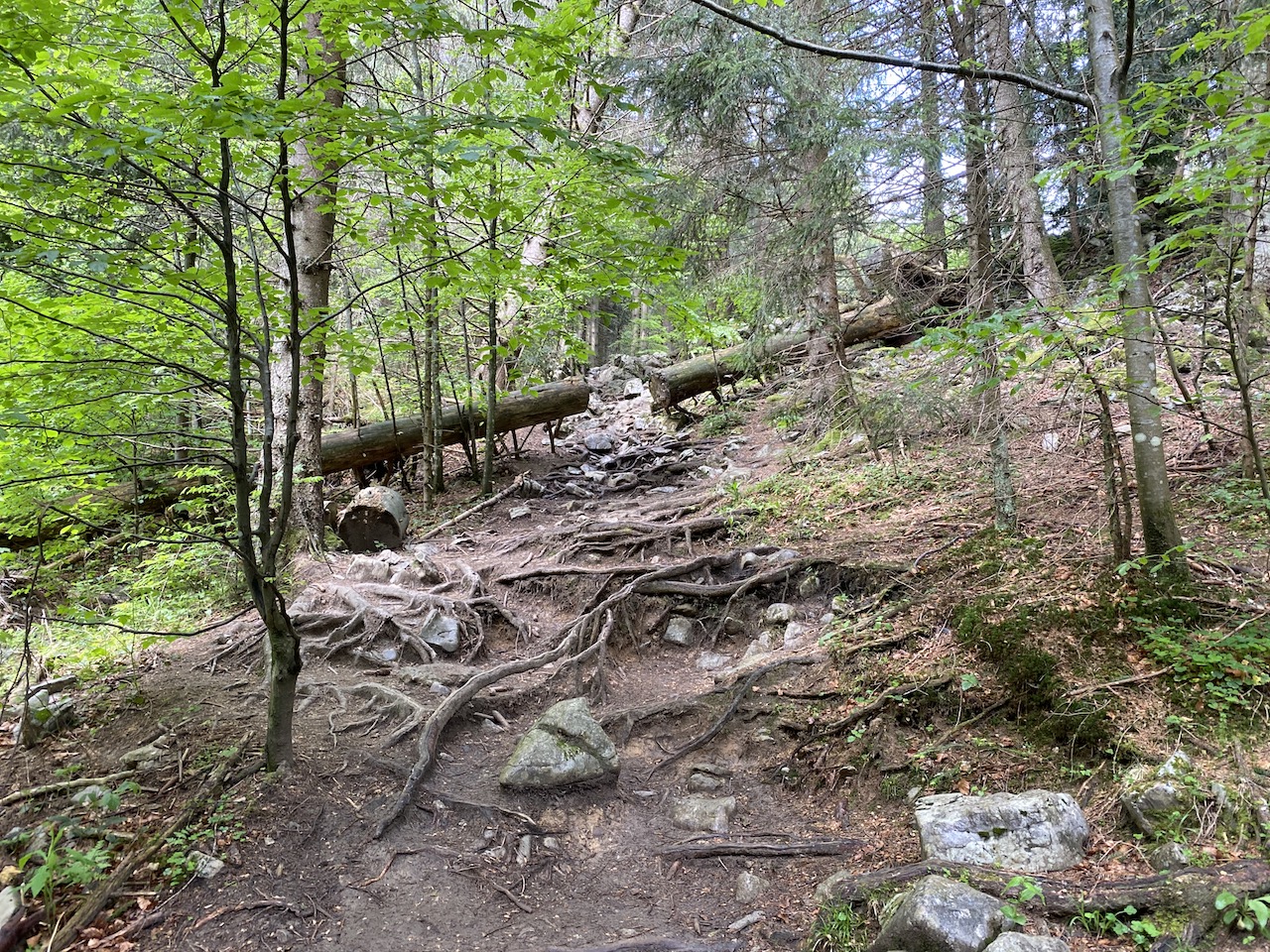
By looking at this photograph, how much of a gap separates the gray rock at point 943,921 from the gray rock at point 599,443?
12805 millimetres

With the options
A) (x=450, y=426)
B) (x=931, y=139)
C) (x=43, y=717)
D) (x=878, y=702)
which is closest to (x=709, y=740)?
(x=878, y=702)

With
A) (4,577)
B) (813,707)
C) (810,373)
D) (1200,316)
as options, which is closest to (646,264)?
(1200,316)

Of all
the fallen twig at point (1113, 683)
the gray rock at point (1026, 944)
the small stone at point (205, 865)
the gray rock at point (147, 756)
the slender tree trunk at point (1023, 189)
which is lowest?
the small stone at point (205, 865)

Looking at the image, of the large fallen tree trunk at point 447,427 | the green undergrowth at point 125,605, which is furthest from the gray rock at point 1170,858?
the large fallen tree trunk at point 447,427

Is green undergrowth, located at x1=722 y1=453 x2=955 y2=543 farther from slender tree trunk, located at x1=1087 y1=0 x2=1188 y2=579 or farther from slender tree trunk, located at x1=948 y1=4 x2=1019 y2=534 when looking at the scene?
slender tree trunk, located at x1=1087 y1=0 x2=1188 y2=579

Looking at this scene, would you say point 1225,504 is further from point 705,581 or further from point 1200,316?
point 705,581

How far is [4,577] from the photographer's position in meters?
8.23

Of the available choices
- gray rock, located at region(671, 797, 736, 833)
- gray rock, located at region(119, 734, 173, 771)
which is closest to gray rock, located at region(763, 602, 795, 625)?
gray rock, located at region(671, 797, 736, 833)

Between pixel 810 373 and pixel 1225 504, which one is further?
pixel 810 373

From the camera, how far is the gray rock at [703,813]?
4.44 metres

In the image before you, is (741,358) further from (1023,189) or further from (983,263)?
(1023,189)

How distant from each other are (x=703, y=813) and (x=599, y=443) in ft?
37.6

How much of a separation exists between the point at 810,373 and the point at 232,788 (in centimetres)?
806

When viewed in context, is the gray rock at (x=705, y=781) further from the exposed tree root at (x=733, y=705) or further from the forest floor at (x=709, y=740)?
the exposed tree root at (x=733, y=705)
